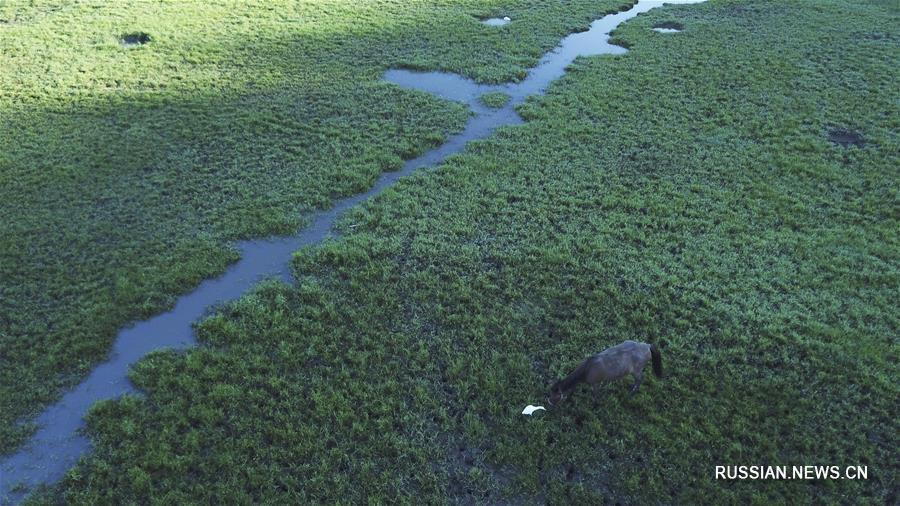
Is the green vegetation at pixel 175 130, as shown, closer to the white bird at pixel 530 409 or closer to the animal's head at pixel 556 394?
the white bird at pixel 530 409

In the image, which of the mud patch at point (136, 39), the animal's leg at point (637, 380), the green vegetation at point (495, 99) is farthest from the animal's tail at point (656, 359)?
the mud patch at point (136, 39)

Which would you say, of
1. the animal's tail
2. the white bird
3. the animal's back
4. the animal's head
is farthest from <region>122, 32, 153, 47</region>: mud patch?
the animal's tail

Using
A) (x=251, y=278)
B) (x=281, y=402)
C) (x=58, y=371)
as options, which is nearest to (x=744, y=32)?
(x=251, y=278)

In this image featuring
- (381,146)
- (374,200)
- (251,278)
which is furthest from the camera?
(381,146)

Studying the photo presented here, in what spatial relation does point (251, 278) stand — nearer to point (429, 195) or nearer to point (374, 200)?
point (374, 200)

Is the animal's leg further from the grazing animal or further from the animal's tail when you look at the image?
the animal's tail
